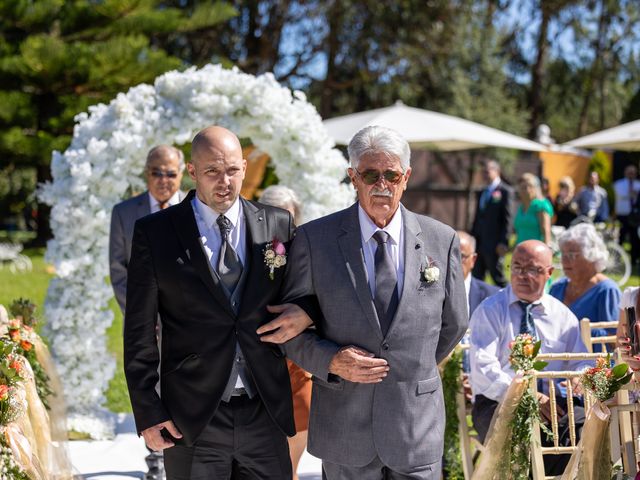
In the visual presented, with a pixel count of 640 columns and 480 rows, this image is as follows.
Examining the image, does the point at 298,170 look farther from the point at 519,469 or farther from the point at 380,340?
the point at 380,340

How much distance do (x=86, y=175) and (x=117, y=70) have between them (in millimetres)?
13449

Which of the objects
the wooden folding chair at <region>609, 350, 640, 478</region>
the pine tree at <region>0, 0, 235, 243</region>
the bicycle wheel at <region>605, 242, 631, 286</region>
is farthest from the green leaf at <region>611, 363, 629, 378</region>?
the pine tree at <region>0, 0, 235, 243</region>

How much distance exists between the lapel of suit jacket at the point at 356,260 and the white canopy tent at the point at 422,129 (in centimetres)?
878

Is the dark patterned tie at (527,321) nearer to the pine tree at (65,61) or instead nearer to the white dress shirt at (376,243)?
the white dress shirt at (376,243)

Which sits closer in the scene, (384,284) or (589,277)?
(384,284)

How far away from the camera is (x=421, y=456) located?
2939 mm

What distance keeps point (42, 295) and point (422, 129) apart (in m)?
6.43

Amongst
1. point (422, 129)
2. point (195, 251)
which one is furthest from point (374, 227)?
point (422, 129)

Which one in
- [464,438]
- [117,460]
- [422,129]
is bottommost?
[117,460]

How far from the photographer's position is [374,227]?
300 cm

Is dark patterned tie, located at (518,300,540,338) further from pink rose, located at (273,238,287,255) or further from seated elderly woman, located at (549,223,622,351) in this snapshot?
pink rose, located at (273,238,287,255)

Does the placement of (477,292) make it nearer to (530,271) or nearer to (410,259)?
(530,271)

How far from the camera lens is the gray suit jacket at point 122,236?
5.22 m

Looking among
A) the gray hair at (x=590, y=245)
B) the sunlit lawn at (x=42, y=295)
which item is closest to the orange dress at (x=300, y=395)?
the gray hair at (x=590, y=245)
